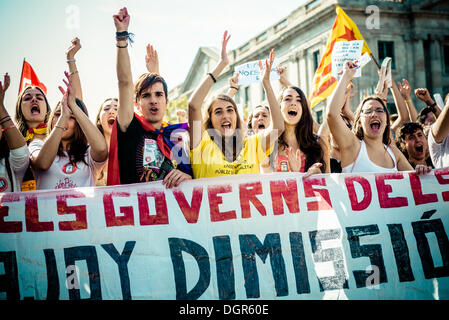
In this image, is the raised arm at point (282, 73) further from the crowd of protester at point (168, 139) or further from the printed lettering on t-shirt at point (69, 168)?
the printed lettering on t-shirt at point (69, 168)

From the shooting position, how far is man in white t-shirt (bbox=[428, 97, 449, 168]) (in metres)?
4.21

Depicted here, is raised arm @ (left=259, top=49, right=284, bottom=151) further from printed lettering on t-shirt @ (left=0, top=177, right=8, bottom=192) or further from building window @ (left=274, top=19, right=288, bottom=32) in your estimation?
building window @ (left=274, top=19, right=288, bottom=32)

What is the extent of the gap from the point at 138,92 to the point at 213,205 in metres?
1.19

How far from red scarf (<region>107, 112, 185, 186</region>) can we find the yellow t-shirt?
9.4 inches

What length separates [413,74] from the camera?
89.7ft

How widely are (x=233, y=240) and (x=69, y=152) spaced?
1.71 m

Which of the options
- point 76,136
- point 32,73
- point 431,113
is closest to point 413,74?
point 431,113

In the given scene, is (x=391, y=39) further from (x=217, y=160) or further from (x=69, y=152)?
(x=69, y=152)

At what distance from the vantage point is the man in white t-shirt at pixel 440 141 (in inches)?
166

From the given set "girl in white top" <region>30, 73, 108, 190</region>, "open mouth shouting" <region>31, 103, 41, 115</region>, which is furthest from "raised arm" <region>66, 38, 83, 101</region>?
"open mouth shouting" <region>31, 103, 41, 115</region>

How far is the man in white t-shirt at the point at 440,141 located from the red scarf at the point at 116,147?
259 cm

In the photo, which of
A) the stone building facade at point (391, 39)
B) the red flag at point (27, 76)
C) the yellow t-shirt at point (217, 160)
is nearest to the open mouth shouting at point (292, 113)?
the yellow t-shirt at point (217, 160)

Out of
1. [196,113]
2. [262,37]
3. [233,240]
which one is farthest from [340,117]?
[262,37]

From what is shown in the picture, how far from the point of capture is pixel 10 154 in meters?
3.81
